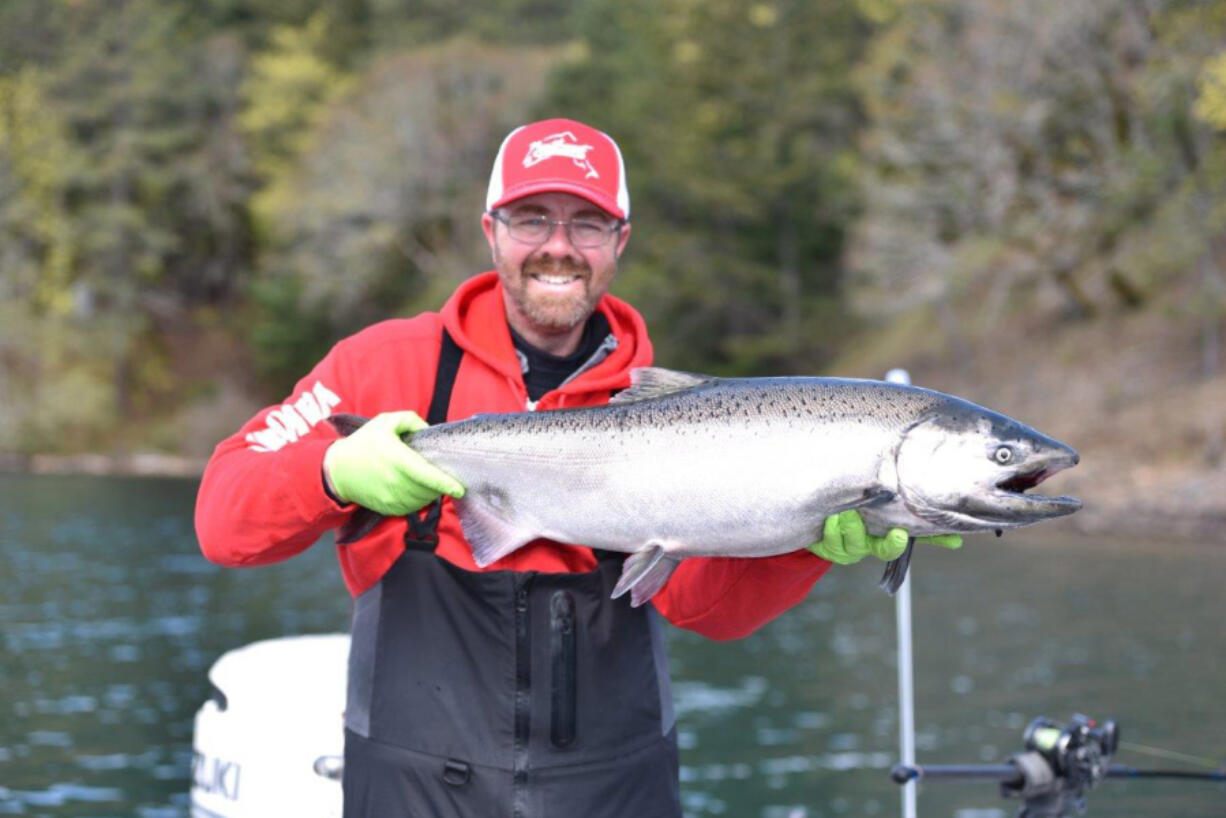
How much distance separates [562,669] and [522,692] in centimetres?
13

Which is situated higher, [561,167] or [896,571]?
[561,167]

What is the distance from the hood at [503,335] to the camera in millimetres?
4223

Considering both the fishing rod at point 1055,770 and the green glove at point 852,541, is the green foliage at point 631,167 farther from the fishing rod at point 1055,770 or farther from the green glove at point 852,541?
the green glove at point 852,541

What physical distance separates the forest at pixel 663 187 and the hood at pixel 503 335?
25.8 m

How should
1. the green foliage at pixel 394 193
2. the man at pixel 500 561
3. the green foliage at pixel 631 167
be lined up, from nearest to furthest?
the man at pixel 500 561 < the green foliage at pixel 631 167 < the green foliage at pixel 394 193

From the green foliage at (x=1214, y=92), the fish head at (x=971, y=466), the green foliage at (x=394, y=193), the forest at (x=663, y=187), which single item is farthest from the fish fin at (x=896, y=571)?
the green foliage at (x=394, y=193)

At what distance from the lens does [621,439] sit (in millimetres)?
3990

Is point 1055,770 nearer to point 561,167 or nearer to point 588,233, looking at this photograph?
point 588,233

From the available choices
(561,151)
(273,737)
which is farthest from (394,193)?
(561,151)

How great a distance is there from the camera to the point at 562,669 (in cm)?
395

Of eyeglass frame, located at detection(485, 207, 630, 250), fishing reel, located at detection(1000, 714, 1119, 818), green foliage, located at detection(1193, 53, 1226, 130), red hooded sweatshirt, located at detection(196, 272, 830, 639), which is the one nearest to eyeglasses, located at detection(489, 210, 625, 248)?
eyeglass frame, located at detection(485, 207, 630, 250)

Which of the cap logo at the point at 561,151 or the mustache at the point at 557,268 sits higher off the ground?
the cap logo at the point at 561,151

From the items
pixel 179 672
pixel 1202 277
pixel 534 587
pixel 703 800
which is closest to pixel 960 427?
pixel 534 587

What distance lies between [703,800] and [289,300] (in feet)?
139
